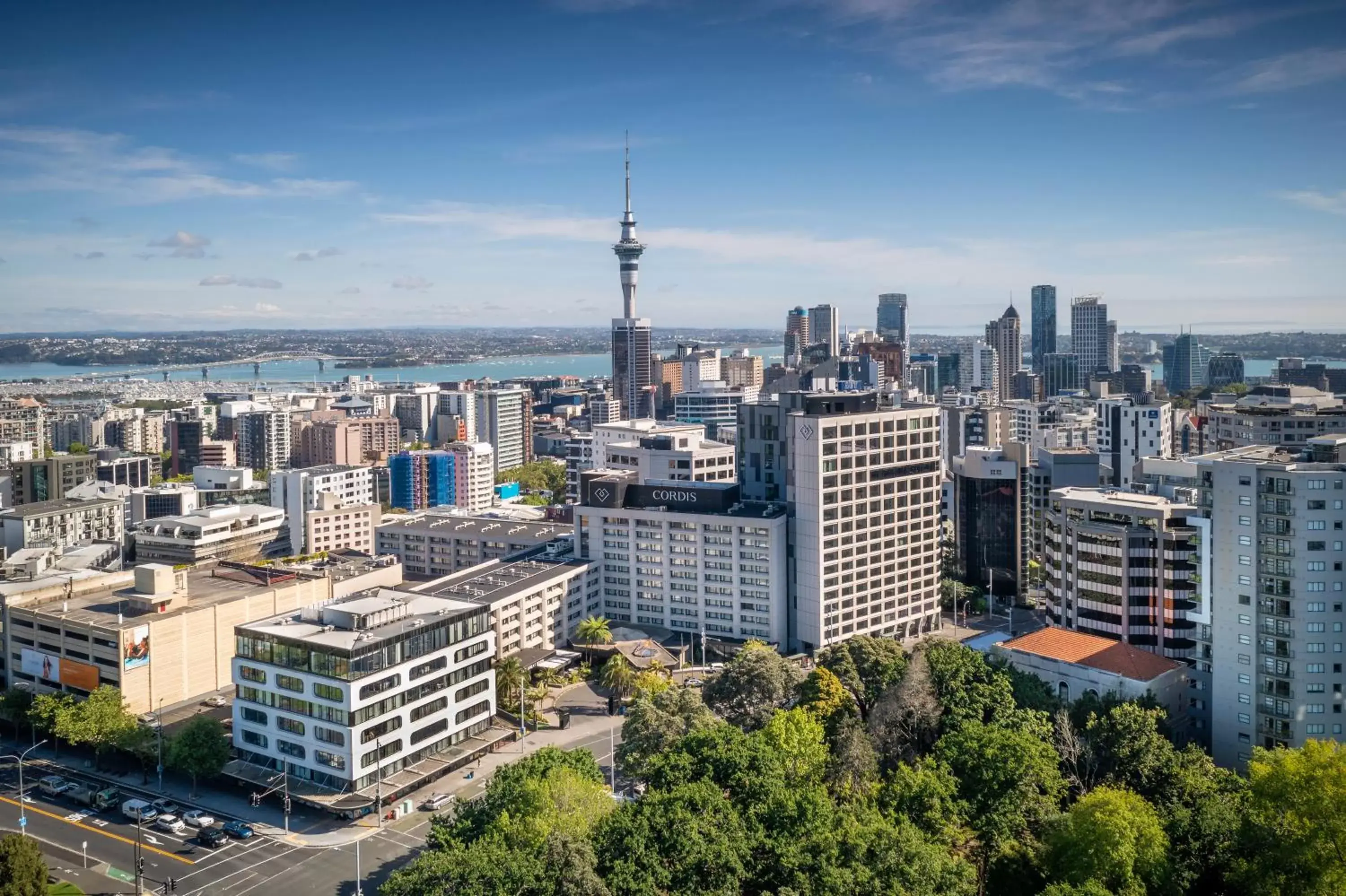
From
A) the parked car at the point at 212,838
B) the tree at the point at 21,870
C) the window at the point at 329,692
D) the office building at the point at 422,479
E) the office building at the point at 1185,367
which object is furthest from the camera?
the office building at the point at 1185,367

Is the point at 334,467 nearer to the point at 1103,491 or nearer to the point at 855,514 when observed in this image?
the point at 855,514

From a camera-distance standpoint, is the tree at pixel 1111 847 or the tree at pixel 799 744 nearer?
the tree at pixel 1111 847

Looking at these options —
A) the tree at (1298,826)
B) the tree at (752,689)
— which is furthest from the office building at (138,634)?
the tree at (1298,826)

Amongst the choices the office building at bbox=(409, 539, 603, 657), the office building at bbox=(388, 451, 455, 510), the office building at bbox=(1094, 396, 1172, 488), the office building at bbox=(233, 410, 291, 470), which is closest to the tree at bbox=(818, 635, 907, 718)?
the office building at bbox=(409, 539, 603, 657)

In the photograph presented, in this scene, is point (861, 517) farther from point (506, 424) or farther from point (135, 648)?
point (506, 424)

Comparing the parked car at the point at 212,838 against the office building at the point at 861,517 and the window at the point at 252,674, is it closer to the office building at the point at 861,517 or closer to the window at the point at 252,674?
the window at the point at 252,674

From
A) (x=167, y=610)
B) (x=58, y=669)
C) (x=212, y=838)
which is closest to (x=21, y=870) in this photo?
(x=212, y=838)
